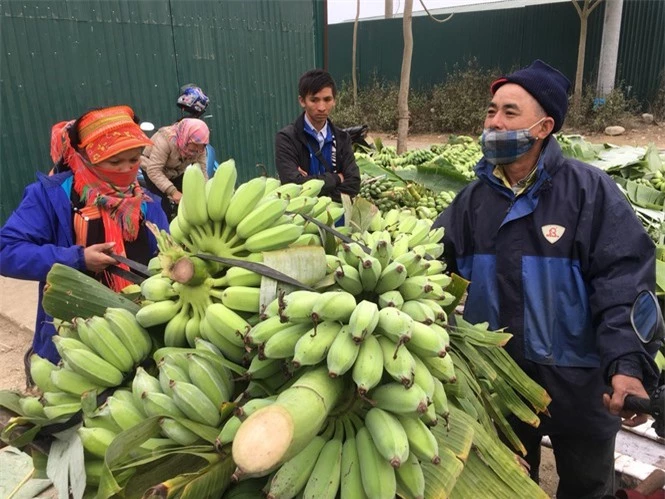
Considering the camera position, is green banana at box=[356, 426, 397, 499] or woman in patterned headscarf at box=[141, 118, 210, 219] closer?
green banana at box=[356, 426, 397, 499]

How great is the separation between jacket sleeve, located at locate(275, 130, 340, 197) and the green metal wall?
3.71m

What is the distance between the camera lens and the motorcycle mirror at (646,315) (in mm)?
1865

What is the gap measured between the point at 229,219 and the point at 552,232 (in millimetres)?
1309

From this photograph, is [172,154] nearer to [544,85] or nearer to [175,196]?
[175,196]

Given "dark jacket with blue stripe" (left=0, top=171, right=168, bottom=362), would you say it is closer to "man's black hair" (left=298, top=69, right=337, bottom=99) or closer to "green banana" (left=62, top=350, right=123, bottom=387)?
"green banana" (left=62, top=350, right=123, bottom=387)

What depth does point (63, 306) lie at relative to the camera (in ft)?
4.44

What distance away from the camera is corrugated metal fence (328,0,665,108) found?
14578 millimetres

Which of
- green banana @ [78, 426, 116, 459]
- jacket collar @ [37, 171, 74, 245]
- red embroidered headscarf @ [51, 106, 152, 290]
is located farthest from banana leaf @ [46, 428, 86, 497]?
jacket collar @ [37, 171, 74, 245]

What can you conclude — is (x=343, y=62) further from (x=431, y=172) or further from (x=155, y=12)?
(x=431, y=172)

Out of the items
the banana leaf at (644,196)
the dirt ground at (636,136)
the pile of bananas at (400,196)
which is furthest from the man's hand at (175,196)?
the dirt ground at (636,136)

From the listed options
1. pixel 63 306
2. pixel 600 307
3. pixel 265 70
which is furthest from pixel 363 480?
pixel 265 70

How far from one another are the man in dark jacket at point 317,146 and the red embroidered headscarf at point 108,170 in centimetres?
184

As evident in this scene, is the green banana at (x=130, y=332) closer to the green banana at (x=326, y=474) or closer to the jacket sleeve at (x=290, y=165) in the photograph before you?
the green banana at (x=326, y=474)

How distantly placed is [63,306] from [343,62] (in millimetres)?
21608
